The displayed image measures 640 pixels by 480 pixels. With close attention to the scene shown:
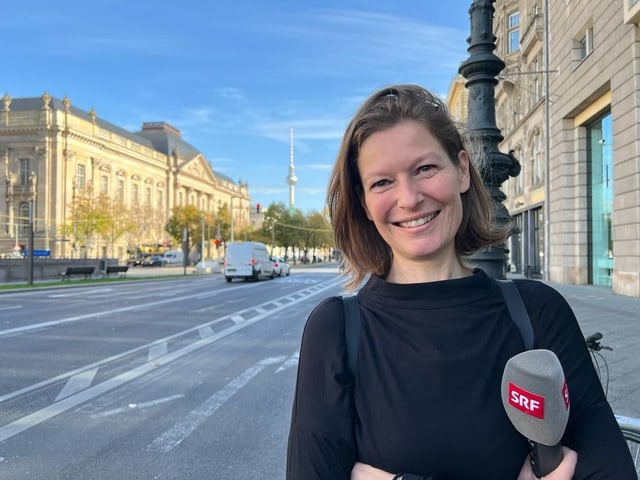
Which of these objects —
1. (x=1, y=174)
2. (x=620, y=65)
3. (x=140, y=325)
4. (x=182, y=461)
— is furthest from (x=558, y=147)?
(x=1, y=174)

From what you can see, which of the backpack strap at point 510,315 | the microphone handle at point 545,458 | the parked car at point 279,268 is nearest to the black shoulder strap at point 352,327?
the backpack strap at point 510,315

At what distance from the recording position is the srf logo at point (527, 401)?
3.43 ft

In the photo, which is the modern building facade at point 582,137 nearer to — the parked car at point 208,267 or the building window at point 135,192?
the parked car at point 208,267

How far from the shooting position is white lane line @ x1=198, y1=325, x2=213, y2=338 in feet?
33.6

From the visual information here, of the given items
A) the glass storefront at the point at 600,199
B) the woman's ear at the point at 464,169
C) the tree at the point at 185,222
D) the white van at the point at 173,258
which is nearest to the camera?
the woman's ear at the point at 464,169

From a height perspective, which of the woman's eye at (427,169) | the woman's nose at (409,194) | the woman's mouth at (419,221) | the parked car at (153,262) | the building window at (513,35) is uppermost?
the building window at (513,35)

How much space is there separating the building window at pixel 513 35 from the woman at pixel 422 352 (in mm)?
33975

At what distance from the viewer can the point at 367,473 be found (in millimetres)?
Answer: 1272

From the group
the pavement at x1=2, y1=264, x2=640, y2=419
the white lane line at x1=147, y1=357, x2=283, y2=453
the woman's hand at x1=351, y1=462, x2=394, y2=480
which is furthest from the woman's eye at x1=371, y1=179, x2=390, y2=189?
the white lane line at x1=147, y1=357, x2=283, y2=453

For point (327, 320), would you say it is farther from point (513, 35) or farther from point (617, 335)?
point (513, 35)

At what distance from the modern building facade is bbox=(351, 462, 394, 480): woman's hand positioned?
12.1 m

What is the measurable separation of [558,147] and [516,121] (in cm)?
1089

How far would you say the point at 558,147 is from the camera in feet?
72.1

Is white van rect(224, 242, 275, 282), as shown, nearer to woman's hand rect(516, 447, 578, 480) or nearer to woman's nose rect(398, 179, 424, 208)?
woman's nose rect(398, 179, 424, 208)
